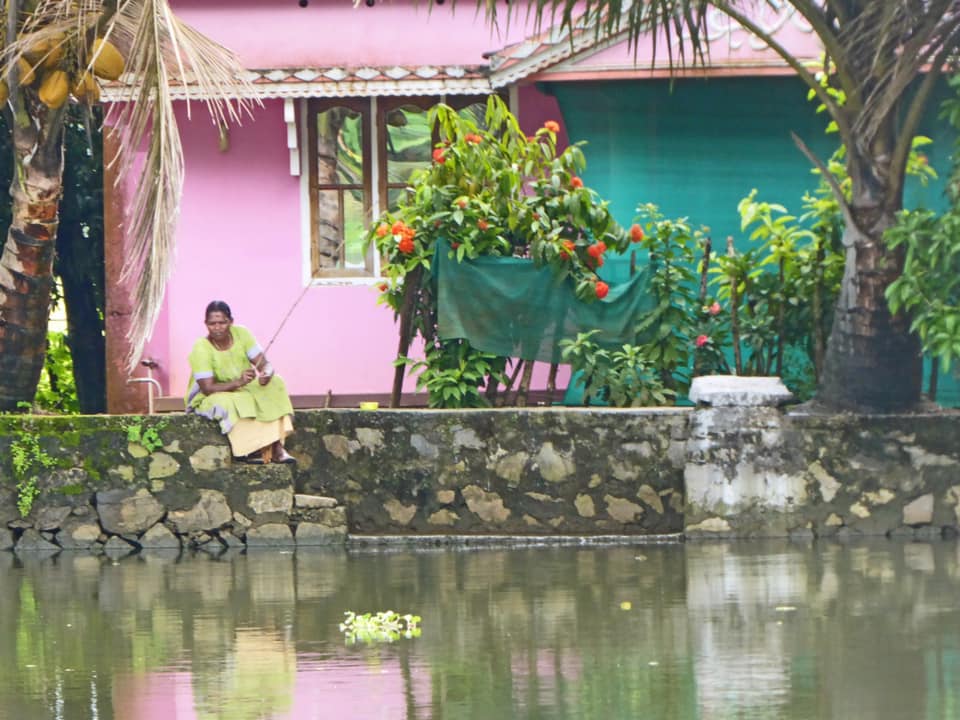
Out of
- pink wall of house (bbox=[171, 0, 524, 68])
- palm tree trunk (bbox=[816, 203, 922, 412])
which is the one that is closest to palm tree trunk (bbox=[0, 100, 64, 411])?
pink wall of house (bbox=[171, 0, 524, 68])

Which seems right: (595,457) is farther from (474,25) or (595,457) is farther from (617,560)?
(474,25)

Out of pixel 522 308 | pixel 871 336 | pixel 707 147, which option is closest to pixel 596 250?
pixel 522 308

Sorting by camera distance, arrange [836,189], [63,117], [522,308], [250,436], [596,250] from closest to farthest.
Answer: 1. [836,189]
2. [250,436]
3. [63,117]
4. [596,250]
5. [522,308]

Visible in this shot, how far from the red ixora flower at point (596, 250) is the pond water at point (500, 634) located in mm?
2411

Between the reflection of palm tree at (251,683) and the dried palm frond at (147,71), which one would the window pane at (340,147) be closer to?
the dried palm frond at (147,71)

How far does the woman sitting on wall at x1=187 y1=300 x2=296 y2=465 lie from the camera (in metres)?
12.1

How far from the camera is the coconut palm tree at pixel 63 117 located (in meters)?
11.9

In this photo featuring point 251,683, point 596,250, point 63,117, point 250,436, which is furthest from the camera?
point 596,250

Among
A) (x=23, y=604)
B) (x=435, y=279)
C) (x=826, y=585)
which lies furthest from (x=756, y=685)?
(x=435, y=279)

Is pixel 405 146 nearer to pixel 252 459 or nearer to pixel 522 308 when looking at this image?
pixel 522 308

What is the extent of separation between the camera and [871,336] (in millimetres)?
11914

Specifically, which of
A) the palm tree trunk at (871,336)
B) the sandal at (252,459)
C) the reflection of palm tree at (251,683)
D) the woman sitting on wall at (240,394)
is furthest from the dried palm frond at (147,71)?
the palm tree trunk at (871,336)

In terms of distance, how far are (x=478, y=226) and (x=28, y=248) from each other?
3.26m

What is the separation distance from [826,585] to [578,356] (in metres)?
3.62
